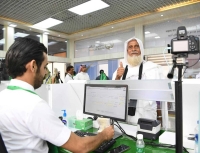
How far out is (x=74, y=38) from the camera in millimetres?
7734

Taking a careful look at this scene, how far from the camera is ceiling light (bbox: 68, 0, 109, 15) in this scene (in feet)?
13.9

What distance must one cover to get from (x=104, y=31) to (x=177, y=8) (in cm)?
283

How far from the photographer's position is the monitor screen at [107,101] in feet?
4.04

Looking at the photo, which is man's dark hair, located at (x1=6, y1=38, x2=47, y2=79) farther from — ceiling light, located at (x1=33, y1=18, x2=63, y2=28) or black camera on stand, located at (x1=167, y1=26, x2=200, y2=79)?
ceiling light, located at (x1=33, y1=18, x2=63, y2=28)

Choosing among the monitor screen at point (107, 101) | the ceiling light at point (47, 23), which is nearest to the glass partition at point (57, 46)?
the ceiling light at point (47, 23)

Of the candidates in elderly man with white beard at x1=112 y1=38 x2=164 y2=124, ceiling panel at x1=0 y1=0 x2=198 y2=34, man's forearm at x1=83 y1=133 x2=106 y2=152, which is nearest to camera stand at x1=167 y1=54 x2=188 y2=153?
man's forearm at x1=83 y1=133 x2=106 y2=152

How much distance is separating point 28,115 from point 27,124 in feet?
0.15

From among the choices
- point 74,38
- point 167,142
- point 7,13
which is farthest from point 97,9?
point 167,142

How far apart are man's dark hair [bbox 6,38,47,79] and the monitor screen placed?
58 cm

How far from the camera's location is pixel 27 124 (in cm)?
82

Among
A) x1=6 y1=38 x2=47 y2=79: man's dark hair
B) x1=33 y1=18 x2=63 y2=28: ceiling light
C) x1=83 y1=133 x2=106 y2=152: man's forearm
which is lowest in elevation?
x1=83 y1=133 x2=106 y2=152: man's forearm

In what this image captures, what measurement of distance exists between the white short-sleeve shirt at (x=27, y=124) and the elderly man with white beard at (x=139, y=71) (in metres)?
0.99

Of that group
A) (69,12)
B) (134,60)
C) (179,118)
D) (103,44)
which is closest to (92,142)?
(179,118)

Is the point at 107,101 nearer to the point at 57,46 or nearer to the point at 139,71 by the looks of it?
the point at 139,71
